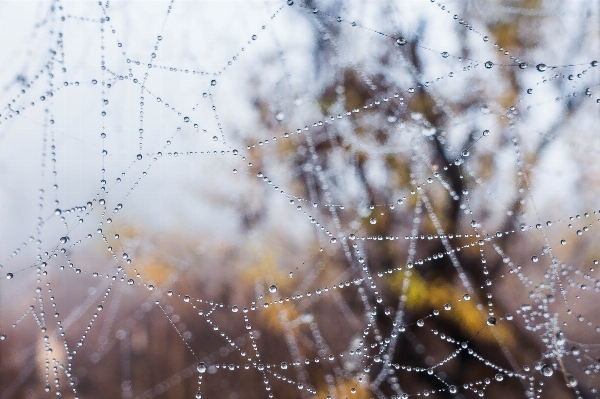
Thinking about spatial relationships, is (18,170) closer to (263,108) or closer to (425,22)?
(263,108)

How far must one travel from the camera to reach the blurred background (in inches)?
39.5

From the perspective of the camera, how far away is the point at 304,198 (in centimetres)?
135

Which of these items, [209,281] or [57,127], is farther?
[209,281]

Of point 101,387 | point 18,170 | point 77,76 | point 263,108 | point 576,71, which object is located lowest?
point 101,387

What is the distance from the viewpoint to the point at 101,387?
5.00ft

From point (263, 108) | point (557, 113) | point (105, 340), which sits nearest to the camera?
point (557, 113)

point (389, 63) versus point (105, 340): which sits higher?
point (389, 63)

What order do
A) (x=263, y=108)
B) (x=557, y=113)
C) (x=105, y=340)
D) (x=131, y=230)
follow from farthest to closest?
(x=105, y=340), (x=131, y=230), (x=263, y=108), (x=557, y=113)

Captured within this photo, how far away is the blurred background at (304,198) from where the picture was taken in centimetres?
100

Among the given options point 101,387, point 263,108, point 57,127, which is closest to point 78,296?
point 101,387

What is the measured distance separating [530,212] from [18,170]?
149 cm

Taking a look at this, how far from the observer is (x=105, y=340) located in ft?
5.05

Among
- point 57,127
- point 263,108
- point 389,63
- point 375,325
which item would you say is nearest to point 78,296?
point 57,127

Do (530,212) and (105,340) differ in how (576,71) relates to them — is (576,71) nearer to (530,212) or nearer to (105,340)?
(530,212)
